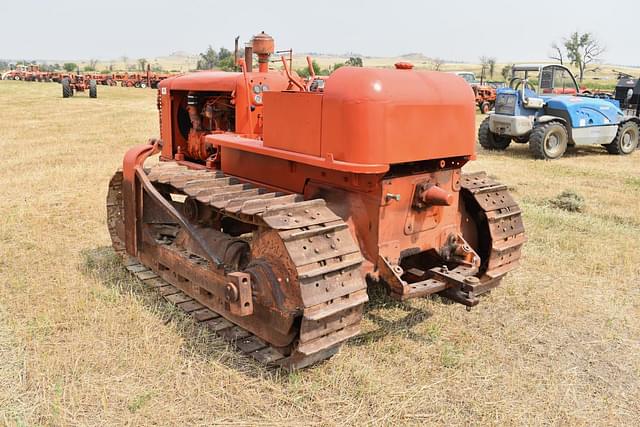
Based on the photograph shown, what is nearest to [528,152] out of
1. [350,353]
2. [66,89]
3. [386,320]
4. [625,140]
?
[625,140]

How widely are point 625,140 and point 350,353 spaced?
13.3 m

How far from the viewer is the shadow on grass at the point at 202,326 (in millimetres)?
4168

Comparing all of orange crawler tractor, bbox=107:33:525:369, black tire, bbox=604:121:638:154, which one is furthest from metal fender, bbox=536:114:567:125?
orange crawler tractor, bbox=107:33:525:369

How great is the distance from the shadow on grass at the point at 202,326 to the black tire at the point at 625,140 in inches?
458

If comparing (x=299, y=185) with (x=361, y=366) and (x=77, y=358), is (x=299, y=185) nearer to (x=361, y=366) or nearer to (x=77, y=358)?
(x=361, y=366)

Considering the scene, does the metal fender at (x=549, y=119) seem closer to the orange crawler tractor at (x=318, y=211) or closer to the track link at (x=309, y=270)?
the orange crawler tractor at (x=318, y=211)

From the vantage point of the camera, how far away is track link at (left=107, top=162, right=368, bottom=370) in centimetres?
363

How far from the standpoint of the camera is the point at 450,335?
4.65m

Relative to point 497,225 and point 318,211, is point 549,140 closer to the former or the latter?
point 497,225

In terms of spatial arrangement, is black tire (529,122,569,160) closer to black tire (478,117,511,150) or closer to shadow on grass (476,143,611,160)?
shadow on grass (476,143,611,160)

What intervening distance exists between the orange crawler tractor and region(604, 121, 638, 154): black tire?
35.8ft

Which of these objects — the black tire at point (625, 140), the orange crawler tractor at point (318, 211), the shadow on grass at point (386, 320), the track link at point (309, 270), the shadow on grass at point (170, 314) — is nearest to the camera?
the track link at point (309, 270)

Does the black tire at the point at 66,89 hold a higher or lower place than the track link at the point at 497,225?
higher

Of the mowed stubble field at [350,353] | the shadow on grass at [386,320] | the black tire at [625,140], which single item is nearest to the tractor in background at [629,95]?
the black tire at [625,140]
